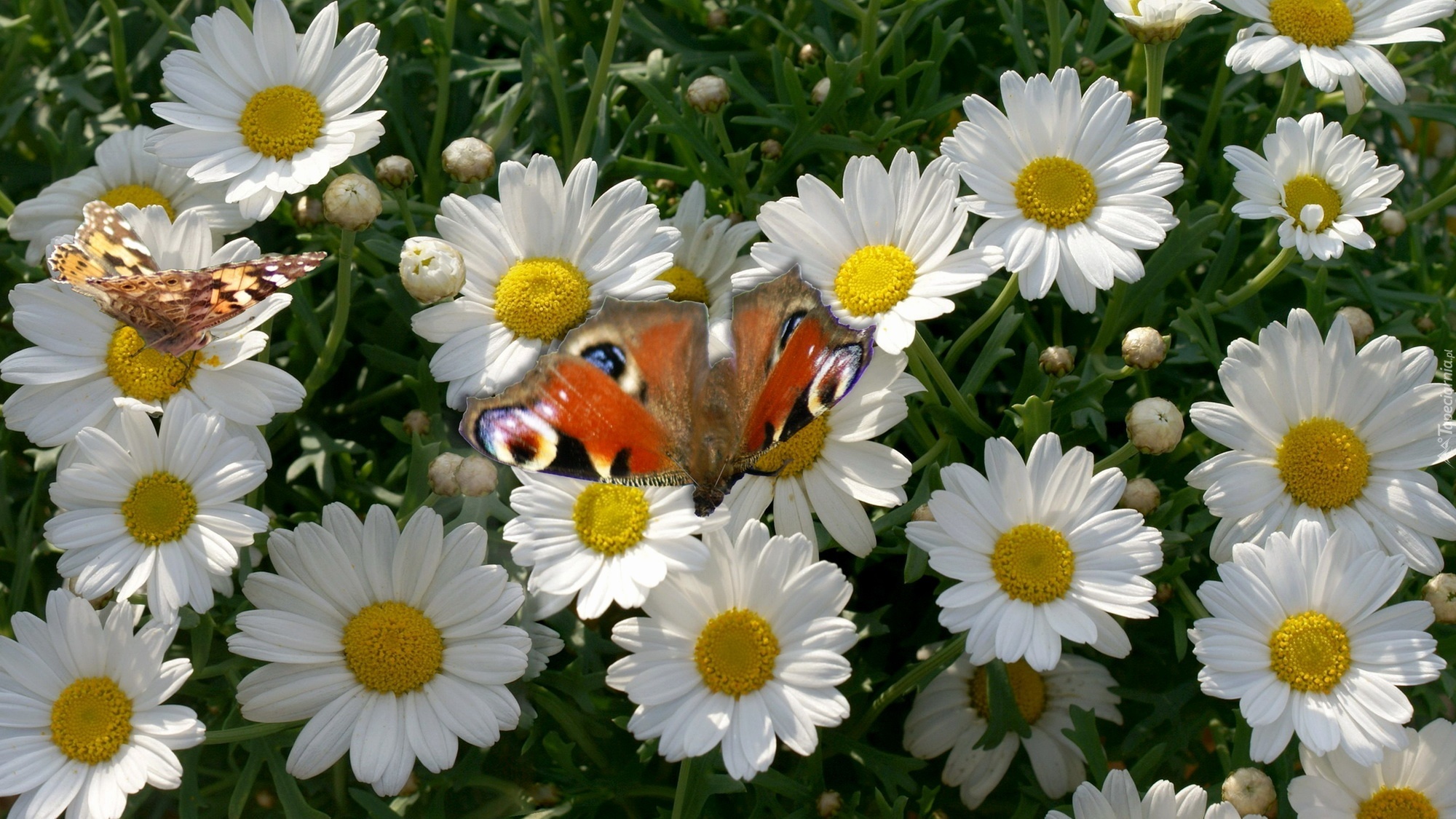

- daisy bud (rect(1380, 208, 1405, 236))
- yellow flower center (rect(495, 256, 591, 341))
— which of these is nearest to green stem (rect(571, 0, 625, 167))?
yellow flower center (rect(495, 256, 591, 341))

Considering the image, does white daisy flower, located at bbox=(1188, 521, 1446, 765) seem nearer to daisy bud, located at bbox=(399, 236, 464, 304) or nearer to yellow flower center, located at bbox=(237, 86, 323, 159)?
daisy bud, located at bbox=(399, 236, 464, 304)

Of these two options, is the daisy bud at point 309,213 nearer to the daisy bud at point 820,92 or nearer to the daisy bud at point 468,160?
the daisy bud at point 468,160

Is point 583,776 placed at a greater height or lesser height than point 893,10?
lesser

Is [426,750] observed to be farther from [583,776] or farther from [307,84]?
[307,84]

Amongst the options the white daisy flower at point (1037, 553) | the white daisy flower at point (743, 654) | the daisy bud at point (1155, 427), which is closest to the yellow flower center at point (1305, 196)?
the daisy bud at point (1155, 427)

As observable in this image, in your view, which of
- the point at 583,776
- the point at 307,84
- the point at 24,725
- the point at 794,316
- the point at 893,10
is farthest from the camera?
the point at 893,10

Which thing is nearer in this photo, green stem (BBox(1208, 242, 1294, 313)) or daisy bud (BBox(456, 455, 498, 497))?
daisy bud (BBox(456, 455, 498, 497))

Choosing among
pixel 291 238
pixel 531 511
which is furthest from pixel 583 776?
pixel 291 238
